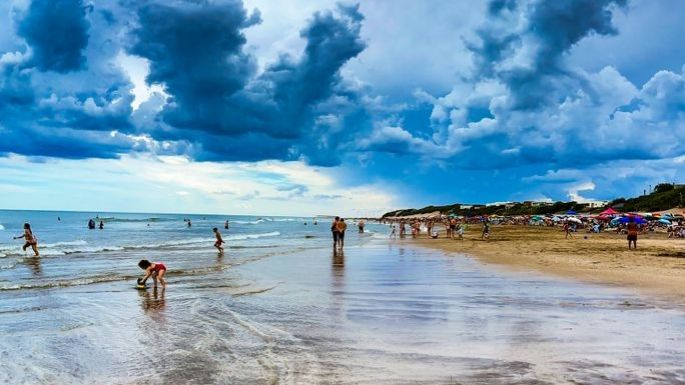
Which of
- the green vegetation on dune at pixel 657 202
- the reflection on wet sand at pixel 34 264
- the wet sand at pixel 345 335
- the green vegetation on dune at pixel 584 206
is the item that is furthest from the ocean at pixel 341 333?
the green vegetation on dune at pixel 584 206

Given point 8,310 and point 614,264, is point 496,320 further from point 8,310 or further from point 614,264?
point 614,264

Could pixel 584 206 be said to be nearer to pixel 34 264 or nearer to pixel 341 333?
pixel 34 264

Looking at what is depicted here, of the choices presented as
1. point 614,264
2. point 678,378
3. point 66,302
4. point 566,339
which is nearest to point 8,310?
point 66,302

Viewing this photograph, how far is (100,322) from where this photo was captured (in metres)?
10.9

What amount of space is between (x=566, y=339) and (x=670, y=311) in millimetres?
3952

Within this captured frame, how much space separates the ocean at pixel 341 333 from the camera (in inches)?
271

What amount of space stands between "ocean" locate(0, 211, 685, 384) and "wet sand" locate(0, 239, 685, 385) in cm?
3

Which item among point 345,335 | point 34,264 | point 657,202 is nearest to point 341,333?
point 345,335

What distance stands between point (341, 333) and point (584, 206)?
408 ft

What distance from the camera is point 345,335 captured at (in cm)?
909

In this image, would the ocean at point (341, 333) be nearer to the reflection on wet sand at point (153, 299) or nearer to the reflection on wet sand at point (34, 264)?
the reflection on wet sand at point (153, 299)

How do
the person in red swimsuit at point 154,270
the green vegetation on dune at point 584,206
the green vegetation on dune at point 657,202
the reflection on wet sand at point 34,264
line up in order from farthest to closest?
the green vegetation on dune at point 584,206 < the green vegetation on dune at point 657,202 < the reflection on wet sand at point 34,264 < the person in red swimsuit at point 154,270

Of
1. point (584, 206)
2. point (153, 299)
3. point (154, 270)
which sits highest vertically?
point (584, 206)

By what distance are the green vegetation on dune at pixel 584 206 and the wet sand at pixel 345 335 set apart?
87.8 meters
